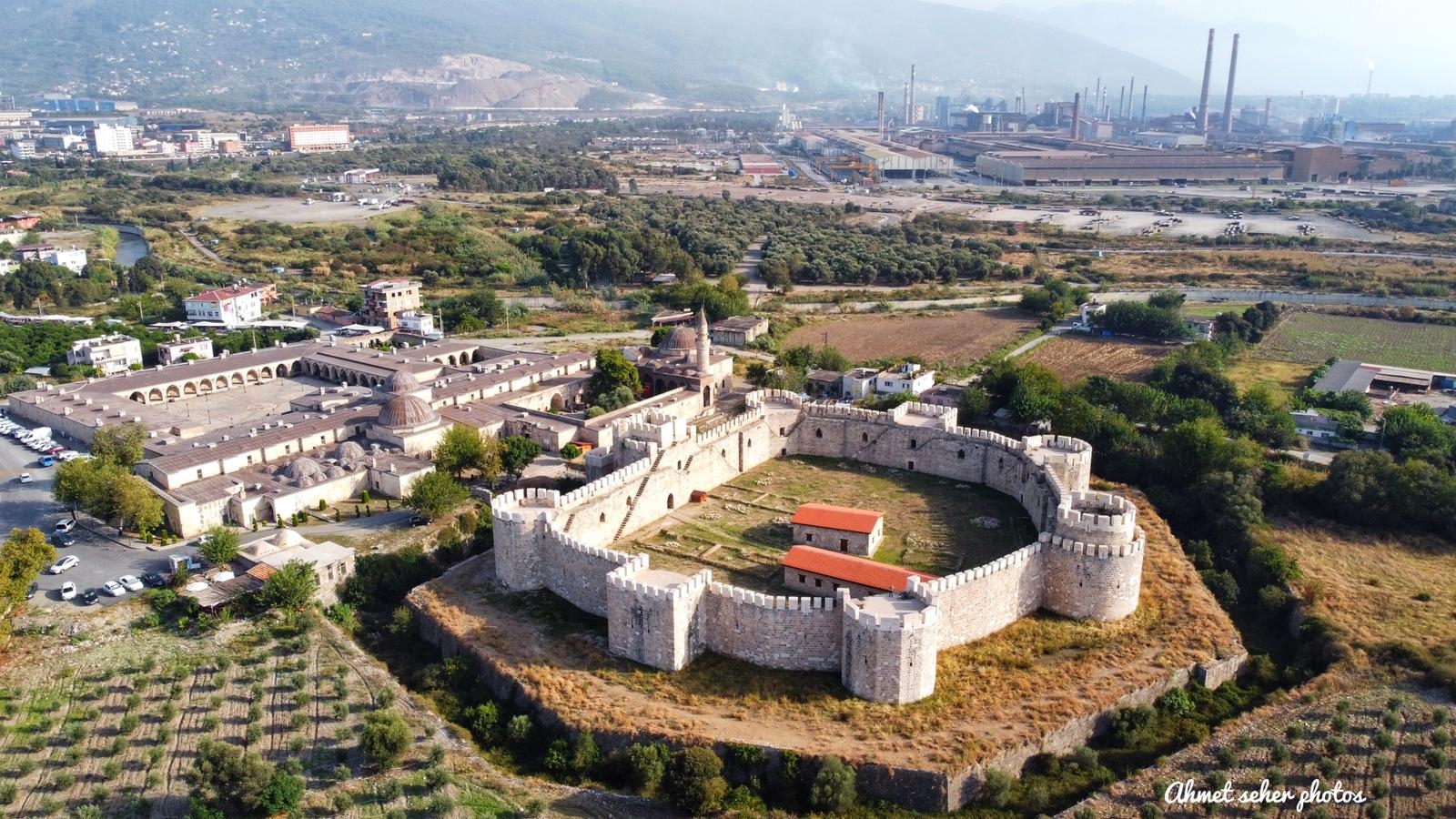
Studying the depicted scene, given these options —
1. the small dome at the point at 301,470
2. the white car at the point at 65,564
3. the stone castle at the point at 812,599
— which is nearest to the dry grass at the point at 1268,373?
the stone castle at the point at 812,599

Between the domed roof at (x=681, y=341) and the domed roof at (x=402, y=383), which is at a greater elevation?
the domed roof at (x=681, y=341)

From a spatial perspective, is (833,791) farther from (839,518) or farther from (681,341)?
(681,341)

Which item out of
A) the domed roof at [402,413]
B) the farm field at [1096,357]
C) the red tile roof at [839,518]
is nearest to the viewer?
the red tile roof at [839,518]

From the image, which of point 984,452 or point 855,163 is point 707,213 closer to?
point 855,163

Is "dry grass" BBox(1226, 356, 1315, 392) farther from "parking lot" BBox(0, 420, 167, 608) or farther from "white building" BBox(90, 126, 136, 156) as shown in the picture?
"white building" BBox(90, 126, 136, 156)

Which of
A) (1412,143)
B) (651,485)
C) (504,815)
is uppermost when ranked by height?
(1412,143)

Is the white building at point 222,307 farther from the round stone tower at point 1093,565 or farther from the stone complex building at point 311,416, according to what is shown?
the round stone tower at point 1093,565

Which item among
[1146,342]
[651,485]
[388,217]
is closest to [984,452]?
[651,485]

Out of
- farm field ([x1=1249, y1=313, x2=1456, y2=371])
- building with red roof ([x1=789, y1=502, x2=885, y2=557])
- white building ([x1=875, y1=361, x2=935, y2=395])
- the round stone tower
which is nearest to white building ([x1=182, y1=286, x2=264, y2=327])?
white building ([x1=875, y1=361, x2=935, y2=395])
